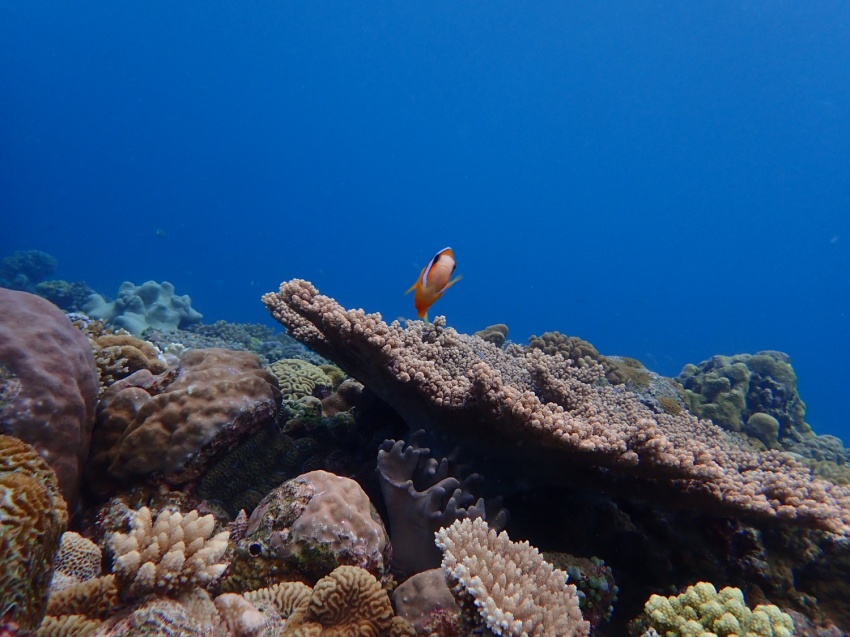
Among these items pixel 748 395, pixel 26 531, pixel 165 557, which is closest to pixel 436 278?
pixel 165 557

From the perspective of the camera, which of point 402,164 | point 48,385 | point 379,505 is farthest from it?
point 402,164

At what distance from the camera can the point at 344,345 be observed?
3.87m

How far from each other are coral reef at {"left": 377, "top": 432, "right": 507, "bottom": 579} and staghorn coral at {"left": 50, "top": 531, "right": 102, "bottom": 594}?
73.7 inches

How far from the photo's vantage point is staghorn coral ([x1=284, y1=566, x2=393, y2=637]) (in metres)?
2.41

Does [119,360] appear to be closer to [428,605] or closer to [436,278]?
[436,278]

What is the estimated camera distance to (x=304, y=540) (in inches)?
109

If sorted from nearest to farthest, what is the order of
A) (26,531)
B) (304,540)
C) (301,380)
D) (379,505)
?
(26,531) → (304,540) → (379,505) → (301,380)

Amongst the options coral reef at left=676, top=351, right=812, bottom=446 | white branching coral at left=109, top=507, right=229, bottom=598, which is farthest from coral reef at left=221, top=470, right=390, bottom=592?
coral reef at left=676, top=351, right=812, bottom=446

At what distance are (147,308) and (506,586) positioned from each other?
19279 millimetres

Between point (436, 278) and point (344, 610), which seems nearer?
point (344, 610)

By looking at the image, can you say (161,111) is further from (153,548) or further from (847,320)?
(847,320)

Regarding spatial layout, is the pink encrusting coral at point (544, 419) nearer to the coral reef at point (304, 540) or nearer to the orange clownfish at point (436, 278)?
the orange clownfish at point (436, 278)

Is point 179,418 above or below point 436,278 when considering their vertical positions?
below

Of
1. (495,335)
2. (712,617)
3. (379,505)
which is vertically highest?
(495,335)
